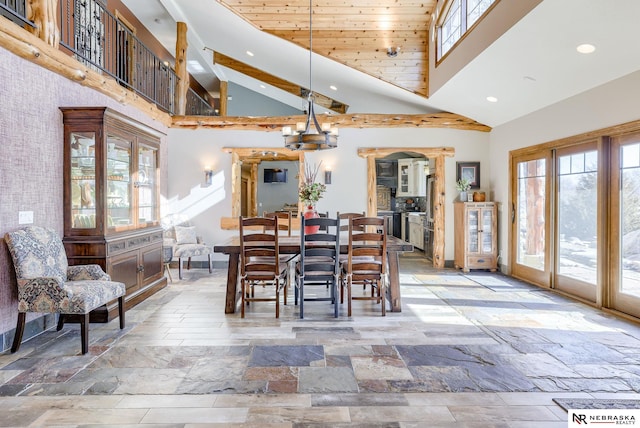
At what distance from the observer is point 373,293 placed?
4961 millimetres

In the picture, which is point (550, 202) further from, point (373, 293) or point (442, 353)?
point (442, 353)

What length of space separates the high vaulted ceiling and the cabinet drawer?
7.74ft

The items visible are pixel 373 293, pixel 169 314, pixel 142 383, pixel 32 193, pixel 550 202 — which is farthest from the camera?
pixel 550 202

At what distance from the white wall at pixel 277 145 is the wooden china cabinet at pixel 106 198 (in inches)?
94.4

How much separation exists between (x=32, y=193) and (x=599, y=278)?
5.97m

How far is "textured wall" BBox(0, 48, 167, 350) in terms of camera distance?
333cm

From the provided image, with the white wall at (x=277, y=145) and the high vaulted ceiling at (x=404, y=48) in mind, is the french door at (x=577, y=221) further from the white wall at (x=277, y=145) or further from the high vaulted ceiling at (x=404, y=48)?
the white wall at (x=277, y=145)

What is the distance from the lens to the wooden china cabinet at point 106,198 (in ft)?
13.4

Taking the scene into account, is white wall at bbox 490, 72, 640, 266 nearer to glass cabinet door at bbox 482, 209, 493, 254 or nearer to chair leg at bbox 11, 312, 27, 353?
glass cabinet door at bbox 482, 209, 493, 254

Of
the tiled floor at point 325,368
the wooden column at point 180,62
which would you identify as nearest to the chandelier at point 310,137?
the tiled floor at point 325,368

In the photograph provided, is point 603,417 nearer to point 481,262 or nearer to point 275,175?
point 481,262

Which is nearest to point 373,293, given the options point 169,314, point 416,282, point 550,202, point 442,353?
point 416,282

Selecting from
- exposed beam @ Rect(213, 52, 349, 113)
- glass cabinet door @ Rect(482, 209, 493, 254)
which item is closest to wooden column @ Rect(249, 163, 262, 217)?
exposed beam @ Rect(213, 52, 349, 113)

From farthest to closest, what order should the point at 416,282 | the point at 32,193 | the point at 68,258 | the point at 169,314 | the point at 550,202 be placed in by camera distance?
the point at 416,282 → the point at 550,202 → the point at 169,314 → the point at 68,258 → the point at 32,193
